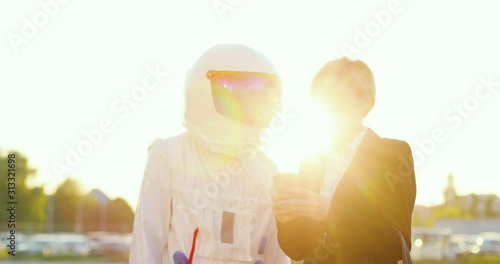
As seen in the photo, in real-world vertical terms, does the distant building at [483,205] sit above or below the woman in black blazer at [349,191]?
below

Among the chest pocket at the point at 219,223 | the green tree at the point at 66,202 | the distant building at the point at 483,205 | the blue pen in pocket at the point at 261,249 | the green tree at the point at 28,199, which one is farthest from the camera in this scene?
the distant building at the point at 483,205

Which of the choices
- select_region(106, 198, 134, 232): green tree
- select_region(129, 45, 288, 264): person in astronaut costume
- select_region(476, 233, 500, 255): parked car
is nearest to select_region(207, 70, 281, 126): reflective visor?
select_region(129, 45, 288, 264): person in astronaut costume

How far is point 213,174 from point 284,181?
0.97 metres

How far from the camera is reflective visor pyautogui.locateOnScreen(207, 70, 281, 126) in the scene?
4445 millimetres

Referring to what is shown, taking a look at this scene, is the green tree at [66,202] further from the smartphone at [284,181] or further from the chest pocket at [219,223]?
the smartphone at [284,181]

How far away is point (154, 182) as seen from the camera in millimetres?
4500

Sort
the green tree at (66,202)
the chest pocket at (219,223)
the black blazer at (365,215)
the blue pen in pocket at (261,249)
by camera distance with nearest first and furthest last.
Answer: the black blazer at (365,215), the chest pocket at (219,223), the blue pen in pocket at (261,249), the green tree at (66,202)

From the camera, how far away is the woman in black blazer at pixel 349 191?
11.7 feet

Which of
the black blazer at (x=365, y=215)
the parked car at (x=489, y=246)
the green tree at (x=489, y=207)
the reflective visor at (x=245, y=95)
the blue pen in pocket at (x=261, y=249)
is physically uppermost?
the reflective visor at (x=245, y=95)

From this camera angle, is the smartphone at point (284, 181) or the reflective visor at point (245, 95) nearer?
the smartphone at point (284, 181)

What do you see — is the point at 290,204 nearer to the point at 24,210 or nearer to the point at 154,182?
the point at 154,182

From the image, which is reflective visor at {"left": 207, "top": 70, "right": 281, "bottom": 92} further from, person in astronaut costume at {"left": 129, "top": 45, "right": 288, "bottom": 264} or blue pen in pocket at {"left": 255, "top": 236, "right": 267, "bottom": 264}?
blue pen in pocket at {"left": 255, "top": 236, "right": 267, "bottom": 264}

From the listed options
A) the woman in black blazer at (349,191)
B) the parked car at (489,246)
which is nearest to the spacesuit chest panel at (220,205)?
the woman in black blazer at (349,191)

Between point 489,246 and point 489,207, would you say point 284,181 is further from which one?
point 489,207
